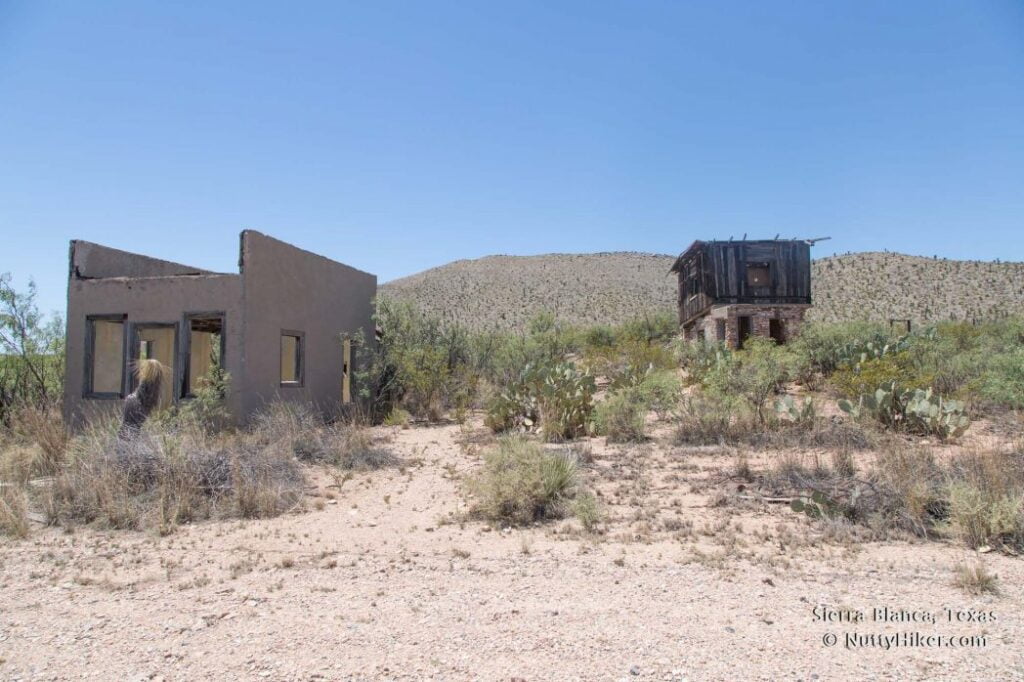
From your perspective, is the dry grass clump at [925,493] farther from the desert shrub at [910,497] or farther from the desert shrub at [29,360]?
the desert shrub at [29,360]

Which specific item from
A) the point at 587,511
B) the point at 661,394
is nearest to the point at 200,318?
the point at 587,511

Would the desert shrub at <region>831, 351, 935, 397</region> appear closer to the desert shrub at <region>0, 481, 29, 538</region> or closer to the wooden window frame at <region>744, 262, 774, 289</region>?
the desert shrub at <region>0, 481, 29, 538</region>

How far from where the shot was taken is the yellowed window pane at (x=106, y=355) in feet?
40.0

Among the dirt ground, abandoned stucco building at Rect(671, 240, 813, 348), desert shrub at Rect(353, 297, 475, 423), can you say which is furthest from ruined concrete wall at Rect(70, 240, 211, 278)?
abandoned stucco building at Rect(671, 240, 813, 348)

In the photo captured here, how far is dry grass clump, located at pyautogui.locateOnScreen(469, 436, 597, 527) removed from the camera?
660cm

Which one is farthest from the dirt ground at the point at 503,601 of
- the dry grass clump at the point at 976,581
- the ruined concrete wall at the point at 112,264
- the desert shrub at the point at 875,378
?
the ruined concrete wall at the point at 112,264

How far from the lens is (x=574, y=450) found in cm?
977

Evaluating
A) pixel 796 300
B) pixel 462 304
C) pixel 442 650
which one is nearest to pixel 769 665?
pixel 442 650

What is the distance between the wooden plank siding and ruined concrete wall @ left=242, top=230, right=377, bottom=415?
1589 centimetres

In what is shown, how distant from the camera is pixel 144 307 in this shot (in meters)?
11.6

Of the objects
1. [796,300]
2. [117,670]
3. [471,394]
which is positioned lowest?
[117,670]

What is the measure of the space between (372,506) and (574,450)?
3.58 meters

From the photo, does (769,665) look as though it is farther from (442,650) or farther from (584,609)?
(442,650)

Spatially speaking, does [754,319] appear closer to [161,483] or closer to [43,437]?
[161,483]
